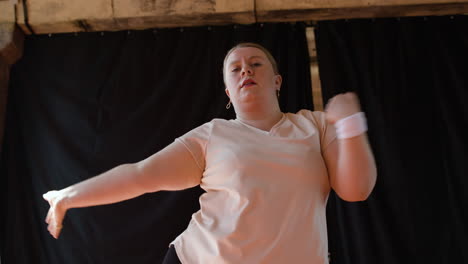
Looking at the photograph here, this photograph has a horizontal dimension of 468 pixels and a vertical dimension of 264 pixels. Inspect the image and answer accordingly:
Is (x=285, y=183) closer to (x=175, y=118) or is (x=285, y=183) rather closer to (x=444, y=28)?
(x=175, y=118)

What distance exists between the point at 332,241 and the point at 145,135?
1299 mm

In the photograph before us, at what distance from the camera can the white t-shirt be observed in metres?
1.07

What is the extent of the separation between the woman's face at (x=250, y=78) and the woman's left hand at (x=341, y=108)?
10.5 inches

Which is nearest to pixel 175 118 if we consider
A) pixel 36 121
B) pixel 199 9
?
pixel 199 9

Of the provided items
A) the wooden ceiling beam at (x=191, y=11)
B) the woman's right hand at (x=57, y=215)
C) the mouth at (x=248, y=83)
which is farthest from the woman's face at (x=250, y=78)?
the wooden ceiling beam at (x=191, y=11)

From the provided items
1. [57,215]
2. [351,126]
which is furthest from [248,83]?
[57,215]

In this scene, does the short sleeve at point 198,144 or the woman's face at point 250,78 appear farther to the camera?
the woman's face at point 250,78

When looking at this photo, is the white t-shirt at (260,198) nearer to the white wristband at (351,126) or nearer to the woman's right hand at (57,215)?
the white wristband at (351,126)

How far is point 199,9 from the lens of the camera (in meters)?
2.94

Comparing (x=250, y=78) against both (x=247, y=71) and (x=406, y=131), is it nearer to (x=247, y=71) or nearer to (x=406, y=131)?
(x=247, y=71)

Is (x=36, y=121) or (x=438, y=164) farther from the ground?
(x=36, y=121)

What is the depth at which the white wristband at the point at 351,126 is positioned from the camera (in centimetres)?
113

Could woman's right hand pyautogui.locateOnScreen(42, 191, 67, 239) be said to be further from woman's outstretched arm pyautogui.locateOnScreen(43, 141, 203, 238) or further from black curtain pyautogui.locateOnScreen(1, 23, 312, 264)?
black curtain pyautogui.locateOnScreen(1, 23, 312, 264)

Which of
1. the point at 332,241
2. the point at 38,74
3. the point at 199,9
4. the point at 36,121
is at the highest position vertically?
the point at 199,9
